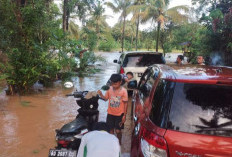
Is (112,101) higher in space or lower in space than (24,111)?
higher

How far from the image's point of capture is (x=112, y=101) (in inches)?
160

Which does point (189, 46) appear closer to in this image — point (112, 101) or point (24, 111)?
point (24, 111)

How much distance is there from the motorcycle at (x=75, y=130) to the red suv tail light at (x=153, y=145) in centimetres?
78

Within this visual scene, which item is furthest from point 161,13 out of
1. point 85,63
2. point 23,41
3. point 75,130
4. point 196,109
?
point 196,109

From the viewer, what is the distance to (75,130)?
3014mm

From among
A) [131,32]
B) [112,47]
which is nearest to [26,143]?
[112,47]

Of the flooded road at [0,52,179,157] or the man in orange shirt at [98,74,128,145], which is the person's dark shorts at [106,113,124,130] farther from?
the flooded road at [0,52,179,157]

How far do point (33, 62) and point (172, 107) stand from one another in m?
7.00

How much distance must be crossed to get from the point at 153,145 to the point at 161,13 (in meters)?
22.2

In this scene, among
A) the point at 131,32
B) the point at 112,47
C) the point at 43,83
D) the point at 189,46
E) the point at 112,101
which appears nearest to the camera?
the point at 112,101

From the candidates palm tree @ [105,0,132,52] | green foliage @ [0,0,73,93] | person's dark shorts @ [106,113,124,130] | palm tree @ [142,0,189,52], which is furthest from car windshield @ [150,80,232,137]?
palm tree @ [105,0,132,52]

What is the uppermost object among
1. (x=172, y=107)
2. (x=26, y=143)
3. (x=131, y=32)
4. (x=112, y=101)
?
(x=131, y=32)

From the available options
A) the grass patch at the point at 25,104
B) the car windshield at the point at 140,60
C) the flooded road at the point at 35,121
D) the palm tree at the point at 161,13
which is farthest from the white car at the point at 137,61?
the palm tree at the point at 161,13

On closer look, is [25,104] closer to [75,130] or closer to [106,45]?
[75,130]
